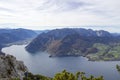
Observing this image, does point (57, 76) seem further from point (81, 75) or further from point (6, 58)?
point (6, 58)

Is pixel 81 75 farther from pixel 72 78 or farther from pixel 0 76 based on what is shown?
pixel 0 76

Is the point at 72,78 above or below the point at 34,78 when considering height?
above

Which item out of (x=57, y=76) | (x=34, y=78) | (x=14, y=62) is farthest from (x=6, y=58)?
(x=57, y=76)

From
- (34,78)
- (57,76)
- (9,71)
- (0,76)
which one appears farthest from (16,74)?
(57,76)

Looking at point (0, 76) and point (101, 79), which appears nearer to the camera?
point (101, 79)

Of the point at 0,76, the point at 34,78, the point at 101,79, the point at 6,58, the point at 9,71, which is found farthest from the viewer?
the point at 34,78

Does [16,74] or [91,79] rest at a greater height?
[91,79]

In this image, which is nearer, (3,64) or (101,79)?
(101,79)

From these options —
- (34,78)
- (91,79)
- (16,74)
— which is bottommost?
(34,78)

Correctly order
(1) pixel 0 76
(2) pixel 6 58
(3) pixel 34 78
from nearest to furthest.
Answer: (1) pixel 0 76, (2) pixel 6 58, (3) pixel 34 78
